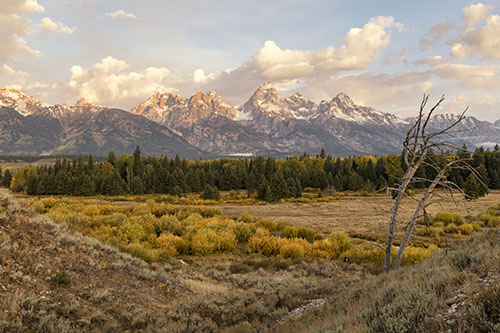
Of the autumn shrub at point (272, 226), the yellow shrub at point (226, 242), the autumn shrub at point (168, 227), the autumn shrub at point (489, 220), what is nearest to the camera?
the yellow shrub at point (226, 242)

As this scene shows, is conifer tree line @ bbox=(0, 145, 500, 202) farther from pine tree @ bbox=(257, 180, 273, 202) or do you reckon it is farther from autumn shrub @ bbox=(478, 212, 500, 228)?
autumn shrub @ bbox=(478, 212, 500, 228)

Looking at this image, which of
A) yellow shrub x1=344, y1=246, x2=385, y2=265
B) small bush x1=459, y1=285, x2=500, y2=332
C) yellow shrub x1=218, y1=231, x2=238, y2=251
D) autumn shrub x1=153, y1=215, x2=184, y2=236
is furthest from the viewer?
autumn shrub x1=153, y1=215, x2=184, y2=236

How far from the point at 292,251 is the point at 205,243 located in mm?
6074

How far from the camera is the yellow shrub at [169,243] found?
1842 centimetres

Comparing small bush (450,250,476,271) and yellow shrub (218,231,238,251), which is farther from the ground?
small bush (450,250,476,271)

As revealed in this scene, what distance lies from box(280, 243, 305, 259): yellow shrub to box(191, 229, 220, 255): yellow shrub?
4.68 m

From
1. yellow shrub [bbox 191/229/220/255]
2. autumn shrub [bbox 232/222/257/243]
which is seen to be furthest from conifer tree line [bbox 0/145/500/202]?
yellow shrub [bbox 191/229/220/255]

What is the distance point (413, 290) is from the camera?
5820 mm

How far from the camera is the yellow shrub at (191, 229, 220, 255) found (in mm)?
19062

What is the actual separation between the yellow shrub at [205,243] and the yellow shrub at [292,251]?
468 centimetres

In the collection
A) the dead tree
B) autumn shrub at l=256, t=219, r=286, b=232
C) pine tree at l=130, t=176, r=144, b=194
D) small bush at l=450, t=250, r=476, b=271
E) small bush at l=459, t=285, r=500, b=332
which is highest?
the dead tree

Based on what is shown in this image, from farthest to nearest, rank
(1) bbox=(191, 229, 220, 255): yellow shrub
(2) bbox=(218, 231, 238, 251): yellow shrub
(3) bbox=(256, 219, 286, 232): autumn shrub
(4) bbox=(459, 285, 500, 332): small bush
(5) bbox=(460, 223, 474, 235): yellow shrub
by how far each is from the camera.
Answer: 1. (3) bbox=(256, 219, 286, 232): autumn shrub
2. (5) bbox=(460, 223, 474, 235): yellow shrub
3. (2) bbox=(218, 231, 238, 251): yellow shrub
4. (1) bbox=(191, 229, 220, 255): yellow shrub
5. (4) bbox=(459, 285, 500, 332): small bush

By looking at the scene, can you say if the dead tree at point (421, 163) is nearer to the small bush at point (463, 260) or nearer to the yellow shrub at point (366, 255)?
the small bush at point (463, 260)

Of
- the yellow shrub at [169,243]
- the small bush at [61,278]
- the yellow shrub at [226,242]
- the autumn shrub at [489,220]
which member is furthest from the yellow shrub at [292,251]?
the autumn shrub at [489,220]
